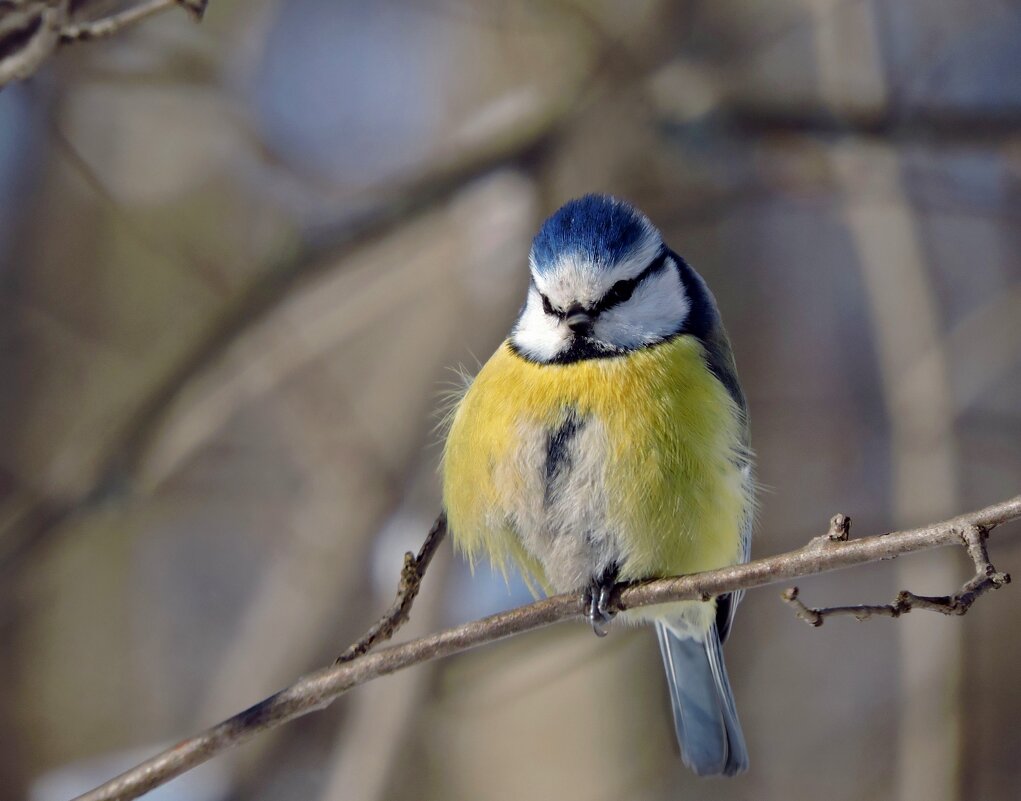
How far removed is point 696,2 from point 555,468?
106 inches

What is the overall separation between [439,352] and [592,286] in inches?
70.0

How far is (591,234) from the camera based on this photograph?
192 cm

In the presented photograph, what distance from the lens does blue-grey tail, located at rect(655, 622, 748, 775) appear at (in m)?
2.23

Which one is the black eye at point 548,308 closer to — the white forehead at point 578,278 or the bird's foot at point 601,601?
the white forehead at point 578,278

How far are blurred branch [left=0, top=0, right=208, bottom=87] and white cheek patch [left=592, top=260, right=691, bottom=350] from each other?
88 cm

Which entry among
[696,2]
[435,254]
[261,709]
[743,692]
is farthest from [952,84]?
[261,709]

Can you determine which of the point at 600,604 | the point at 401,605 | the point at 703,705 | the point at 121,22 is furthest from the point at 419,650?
the point at 703,705

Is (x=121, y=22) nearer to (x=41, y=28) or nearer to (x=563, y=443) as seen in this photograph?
(x=41, y=28)

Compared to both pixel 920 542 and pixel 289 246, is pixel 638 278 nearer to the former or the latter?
pixel 920 542

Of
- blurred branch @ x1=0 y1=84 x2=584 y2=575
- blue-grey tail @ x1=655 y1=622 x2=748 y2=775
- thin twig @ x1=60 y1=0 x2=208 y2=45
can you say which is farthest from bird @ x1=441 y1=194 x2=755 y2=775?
blurred branch @ x1=0 y1=84 x2=584 y2=575

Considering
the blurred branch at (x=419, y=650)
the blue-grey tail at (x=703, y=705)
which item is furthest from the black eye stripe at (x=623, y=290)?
the blue-grey tail at (x=703, y=705)

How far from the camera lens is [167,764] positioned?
138cm

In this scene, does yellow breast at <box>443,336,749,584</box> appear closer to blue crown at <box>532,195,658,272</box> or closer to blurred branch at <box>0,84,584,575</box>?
blue crown at <box>532,195,658,272</box>

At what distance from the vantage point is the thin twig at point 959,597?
1.14 meters
